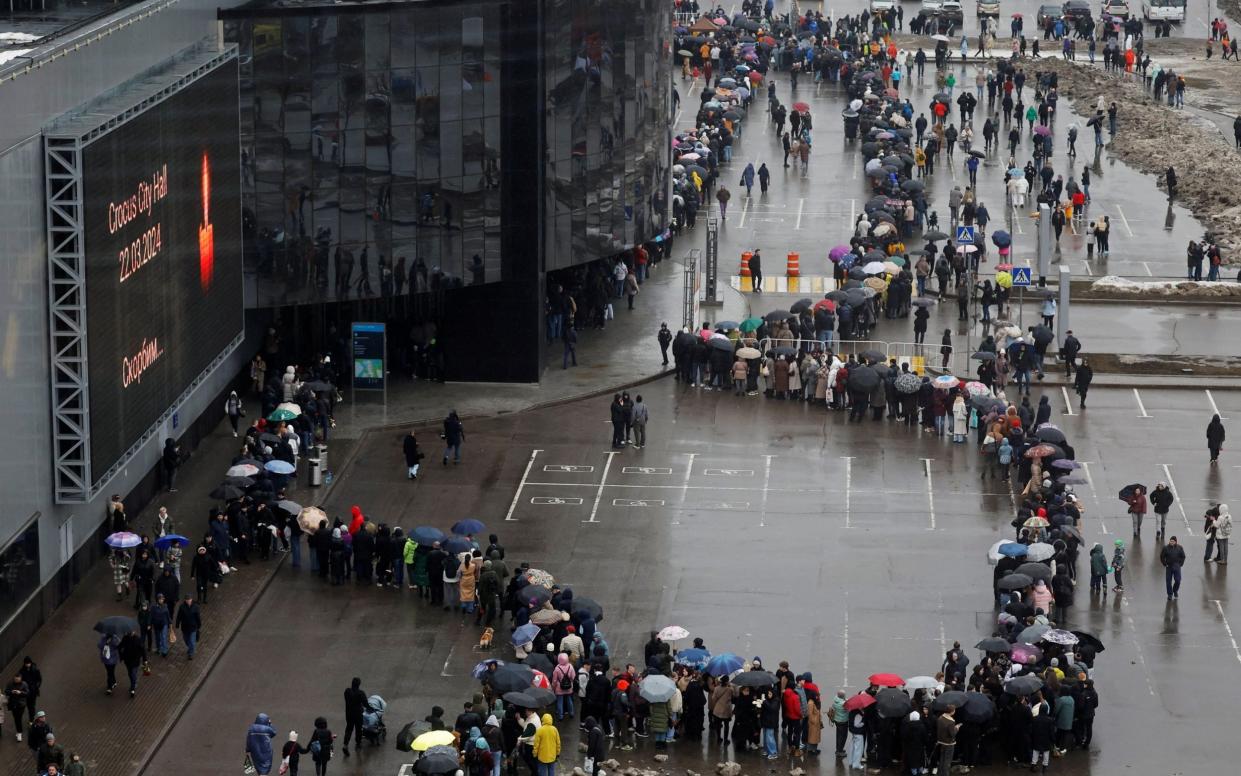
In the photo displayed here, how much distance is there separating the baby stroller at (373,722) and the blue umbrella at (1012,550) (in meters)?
13.9

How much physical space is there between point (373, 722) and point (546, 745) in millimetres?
3693

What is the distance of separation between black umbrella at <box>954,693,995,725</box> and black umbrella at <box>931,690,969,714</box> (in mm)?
78

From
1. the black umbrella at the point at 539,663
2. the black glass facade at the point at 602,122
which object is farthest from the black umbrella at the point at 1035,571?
the black glass facade at the point at 602,122

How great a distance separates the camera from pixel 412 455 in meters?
→ 59.6

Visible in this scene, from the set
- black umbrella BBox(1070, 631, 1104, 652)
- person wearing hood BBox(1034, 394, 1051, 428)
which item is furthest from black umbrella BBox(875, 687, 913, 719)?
person wearing hood BBox(1034, 394, 1051, 428)

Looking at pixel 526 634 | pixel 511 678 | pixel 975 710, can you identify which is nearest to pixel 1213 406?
pixel 975 710

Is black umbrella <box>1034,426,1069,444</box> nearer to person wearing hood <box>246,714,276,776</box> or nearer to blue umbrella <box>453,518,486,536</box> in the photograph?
blue umbrella <box>453,518,486,536</box>

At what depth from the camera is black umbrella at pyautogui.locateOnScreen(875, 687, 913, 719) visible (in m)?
42.8

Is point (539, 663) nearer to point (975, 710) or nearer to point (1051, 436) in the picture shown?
point (975, 710)

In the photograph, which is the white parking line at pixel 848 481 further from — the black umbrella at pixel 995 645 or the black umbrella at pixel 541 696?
the black umbrella at pixel 541 696

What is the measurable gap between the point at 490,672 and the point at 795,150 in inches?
2396

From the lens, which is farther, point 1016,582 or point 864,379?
point 864,379

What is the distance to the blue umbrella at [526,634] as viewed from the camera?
4666 centimetres

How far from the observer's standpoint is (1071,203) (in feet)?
295
